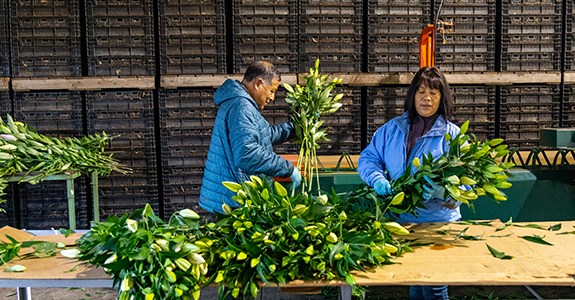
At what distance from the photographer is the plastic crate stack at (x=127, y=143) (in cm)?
384

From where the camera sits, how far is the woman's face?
195 cm

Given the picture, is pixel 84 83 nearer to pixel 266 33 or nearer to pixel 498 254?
pixel 266 33

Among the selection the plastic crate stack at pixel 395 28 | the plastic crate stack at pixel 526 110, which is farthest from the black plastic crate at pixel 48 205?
the plastic crate stack at pixel 526 110

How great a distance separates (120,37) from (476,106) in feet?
11.7

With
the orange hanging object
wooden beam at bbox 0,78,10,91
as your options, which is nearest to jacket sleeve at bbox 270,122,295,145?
the orange hanging object

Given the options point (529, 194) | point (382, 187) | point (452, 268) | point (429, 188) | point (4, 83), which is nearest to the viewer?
point (452, 268)

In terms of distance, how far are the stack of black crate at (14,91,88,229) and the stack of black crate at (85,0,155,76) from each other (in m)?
0.42

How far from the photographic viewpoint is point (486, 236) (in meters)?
1.70

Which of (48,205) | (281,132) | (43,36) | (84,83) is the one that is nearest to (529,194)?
(281,132)

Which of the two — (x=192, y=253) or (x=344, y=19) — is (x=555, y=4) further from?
(x=192, y=253)

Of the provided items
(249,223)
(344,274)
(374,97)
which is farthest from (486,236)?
(374,97)

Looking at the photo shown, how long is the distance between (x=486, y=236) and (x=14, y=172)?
11.5 ft

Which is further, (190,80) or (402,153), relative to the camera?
(190,80)

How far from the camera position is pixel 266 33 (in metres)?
3.81
